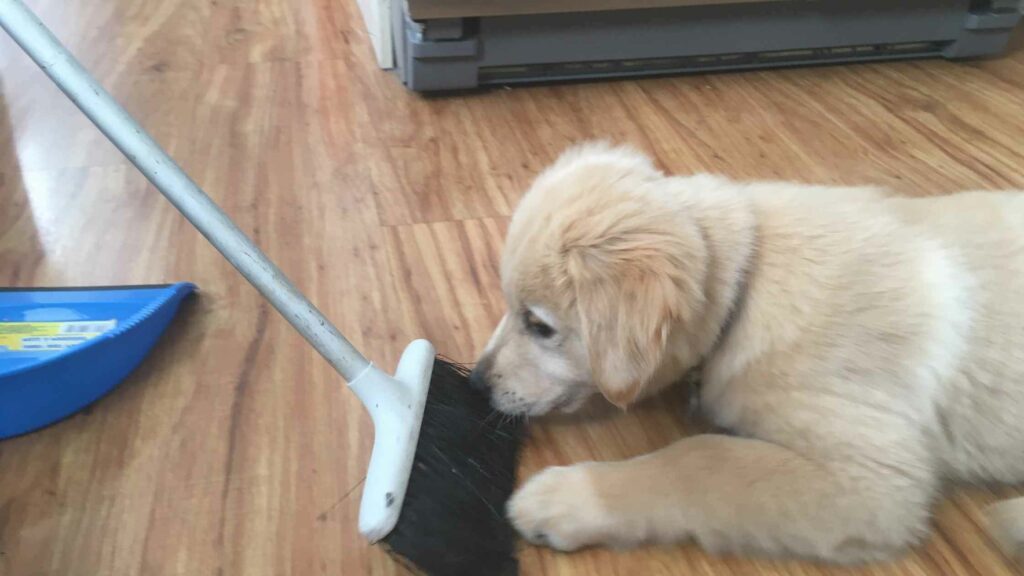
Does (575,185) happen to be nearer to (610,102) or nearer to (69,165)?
(610,102)

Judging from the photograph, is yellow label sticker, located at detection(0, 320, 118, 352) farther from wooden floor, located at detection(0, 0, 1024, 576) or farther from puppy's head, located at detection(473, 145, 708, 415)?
puppy's head, located at detection(473, 145, 708, 415)

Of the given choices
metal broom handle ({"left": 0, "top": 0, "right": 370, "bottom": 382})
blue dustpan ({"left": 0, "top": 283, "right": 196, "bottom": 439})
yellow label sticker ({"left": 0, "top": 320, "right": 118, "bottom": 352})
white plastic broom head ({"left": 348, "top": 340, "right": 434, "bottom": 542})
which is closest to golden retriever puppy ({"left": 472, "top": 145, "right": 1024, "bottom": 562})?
white plastic broom head ({"left": 348, "top": 340, "right": 434, "bottom": 542})

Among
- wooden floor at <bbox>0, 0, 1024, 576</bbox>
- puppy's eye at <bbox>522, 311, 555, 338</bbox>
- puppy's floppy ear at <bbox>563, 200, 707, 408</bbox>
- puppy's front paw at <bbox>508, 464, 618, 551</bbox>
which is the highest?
puppy's floppy ear at <bbox>563, 200, 707, 408</bbox>

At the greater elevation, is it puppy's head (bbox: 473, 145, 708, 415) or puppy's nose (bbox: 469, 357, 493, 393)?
puppy's head (bbox: 473, 145, 708, 415)

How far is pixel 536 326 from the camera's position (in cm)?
104

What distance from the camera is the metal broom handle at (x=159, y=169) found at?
0.92 metres

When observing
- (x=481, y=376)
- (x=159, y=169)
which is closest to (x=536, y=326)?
(x=481, y=376)

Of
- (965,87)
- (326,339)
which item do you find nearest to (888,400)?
(326,339)

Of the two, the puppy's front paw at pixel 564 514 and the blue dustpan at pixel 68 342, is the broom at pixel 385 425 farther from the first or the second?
the blue dustpan at pixel 68 342

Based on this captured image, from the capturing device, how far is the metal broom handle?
36.1 inches

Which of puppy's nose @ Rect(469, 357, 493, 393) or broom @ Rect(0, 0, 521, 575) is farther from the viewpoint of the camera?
puppy's nose @ Rect(469, 357, 493, 393)

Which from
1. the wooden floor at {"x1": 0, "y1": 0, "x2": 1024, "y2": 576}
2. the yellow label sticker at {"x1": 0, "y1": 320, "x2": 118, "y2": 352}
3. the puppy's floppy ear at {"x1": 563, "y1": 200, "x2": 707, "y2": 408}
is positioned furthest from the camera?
the yellow label sticker at {"x1": 0, "y1": 320, "x2": 118, "y2": 352}

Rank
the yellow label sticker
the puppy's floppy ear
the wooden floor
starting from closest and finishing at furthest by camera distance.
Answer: the puppy's floppy ear → the wooden floor → the yellow label sticker

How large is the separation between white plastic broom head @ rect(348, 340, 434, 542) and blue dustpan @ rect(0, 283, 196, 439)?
42 centimetres
